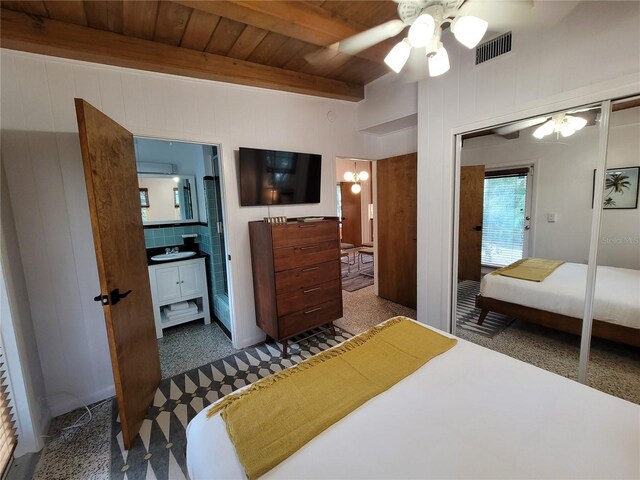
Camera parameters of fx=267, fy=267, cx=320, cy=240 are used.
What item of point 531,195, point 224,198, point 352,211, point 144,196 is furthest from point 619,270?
point 352,211

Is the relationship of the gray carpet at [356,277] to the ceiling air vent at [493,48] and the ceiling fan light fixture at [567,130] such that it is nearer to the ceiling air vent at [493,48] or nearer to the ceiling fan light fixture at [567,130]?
the ceiling fan light fixture at [567,130]

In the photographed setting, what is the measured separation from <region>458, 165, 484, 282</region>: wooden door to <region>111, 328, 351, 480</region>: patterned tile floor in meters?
1.39

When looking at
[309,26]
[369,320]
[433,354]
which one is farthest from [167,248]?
[433,354]

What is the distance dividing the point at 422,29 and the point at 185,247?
3308mm

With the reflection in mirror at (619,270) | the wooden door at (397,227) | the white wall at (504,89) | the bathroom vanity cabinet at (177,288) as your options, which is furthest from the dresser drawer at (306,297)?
the reflection in mirror at (619,270)

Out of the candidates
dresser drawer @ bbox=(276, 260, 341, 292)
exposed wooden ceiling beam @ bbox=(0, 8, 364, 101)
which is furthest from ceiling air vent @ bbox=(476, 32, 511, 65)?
dresser drawer @ bbox=(276, 260, 341, 292)

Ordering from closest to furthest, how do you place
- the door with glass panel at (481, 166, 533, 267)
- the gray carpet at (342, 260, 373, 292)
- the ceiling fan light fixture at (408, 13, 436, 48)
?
the ceiling fan light fixture at (408, 13, 436, 48) → the door with glass panel at (481, 166, 533, 267) → the gray carpet at (342, 260, 373, 292)

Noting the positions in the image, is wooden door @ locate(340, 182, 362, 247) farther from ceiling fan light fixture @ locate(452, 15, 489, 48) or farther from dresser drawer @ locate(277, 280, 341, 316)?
ceiling fan light fixture @ locate(452, 15, 489, 48)

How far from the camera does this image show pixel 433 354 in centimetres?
142

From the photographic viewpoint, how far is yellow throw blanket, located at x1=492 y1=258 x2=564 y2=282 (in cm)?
205

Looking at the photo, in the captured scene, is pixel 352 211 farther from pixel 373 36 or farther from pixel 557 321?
pixel 373 36

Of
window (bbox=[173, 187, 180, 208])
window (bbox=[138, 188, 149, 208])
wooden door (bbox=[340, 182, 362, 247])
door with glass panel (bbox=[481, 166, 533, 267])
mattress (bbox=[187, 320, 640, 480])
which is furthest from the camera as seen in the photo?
wooden door (bbox=[340, 182, 362, 247])

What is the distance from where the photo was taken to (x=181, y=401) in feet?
6.53

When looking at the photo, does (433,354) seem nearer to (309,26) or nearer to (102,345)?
(309,26)
